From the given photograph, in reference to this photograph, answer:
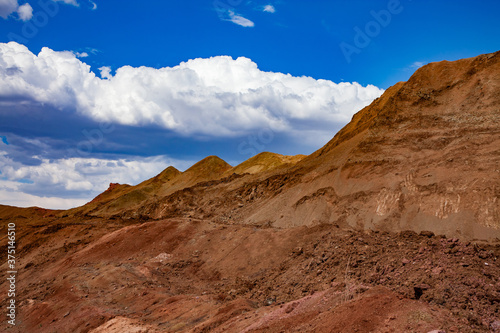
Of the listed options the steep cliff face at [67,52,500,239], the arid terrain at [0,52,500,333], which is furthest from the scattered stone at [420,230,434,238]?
the steep cliff face at [67,52,500,239]

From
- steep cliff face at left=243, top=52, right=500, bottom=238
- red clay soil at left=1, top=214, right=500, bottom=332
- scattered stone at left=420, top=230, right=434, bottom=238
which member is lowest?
red clay soil at left=1, top=214, right=500, bottom=332

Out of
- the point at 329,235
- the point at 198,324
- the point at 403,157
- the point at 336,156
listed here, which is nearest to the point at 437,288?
the point at 198,324

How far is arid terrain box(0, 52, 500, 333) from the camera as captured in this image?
33.7ft

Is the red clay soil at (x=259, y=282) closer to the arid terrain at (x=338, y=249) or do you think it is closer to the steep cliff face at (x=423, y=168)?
the arid terrain at (x=338, y=249)

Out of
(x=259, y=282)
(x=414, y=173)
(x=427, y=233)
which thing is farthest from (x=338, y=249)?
(x=414, y=173)

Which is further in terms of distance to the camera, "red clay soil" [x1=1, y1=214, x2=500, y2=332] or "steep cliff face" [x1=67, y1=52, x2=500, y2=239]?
"steep cliff face" [x1=67, y1=52, x2=500, y2=239]

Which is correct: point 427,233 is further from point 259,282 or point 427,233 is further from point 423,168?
point 259,282

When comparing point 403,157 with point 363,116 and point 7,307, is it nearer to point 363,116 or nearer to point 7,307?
point 363,116

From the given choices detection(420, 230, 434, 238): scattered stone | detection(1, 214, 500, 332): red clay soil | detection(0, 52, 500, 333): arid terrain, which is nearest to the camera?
detection(1, 214, 500, 332): red clay soil

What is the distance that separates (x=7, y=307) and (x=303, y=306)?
60.5 ft

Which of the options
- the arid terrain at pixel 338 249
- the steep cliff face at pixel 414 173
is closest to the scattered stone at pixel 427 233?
the arid terrain at pixel 338 249

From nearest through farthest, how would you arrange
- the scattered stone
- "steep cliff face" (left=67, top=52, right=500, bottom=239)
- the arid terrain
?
1. the arid terrain
2. the scattered stone
3. "steep cliff face" (left=67, top=52, right=500, bottom=239)

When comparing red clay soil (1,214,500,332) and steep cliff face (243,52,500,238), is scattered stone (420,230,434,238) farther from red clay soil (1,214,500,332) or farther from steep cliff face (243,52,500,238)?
steep cliff face (243,52,500,238)

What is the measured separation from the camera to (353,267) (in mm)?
13688
